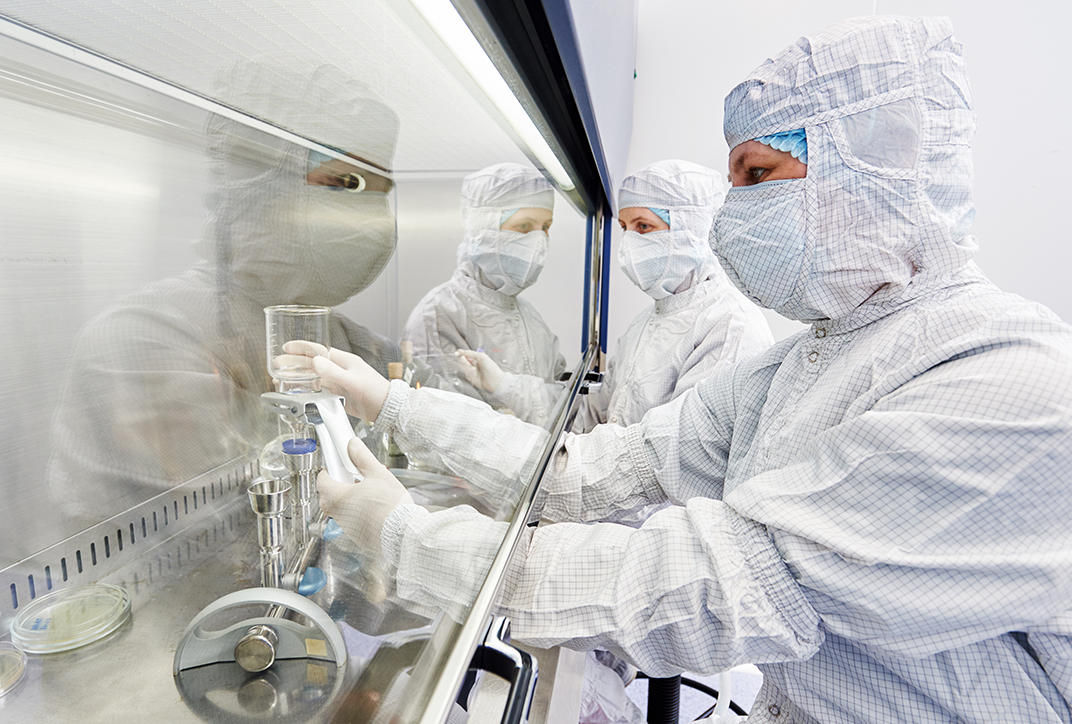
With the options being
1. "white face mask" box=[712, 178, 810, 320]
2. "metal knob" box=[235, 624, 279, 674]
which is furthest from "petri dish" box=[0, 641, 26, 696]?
"white face mask" box=[712, 178, 810, 320]

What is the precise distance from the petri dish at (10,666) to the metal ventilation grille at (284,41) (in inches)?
16.1

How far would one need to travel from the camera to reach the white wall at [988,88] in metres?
2.24

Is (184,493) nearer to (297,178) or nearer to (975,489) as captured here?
(297,178)

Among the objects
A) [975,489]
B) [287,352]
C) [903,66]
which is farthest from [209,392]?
[903,66]

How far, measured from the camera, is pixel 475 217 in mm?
717

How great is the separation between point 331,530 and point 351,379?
6.0 inches

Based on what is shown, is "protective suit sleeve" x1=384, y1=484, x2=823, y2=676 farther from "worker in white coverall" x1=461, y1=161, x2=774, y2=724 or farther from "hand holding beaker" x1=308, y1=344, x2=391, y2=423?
"worker in white coverall" x1=461, y1=161, x2=774, y2=724

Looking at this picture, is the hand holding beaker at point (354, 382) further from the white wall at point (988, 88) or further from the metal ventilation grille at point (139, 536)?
the white wall at point (988, 88)

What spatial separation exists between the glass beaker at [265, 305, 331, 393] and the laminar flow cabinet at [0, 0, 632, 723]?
0.04 feet

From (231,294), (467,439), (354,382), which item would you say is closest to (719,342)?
(467,439)

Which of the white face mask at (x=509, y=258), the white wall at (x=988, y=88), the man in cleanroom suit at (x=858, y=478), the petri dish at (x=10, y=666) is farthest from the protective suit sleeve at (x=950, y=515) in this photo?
the white wall at (x=988, y=88)

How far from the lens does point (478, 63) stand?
598mm

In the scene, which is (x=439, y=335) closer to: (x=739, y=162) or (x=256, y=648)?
(x=256, y=648)

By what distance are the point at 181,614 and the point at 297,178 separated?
375 millimetres
